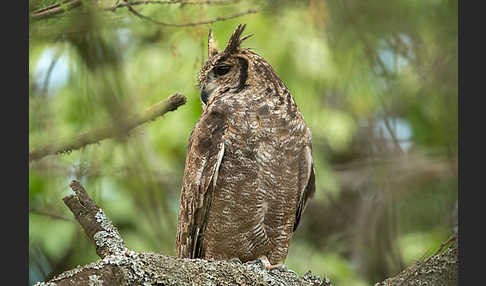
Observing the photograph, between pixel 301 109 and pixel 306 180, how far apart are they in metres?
0.42

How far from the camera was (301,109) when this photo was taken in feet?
10.9

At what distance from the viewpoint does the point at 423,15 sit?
3.54 metres

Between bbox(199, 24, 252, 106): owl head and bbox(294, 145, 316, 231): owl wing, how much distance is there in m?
0.51

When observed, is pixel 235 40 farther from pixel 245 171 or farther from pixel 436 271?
pixel 436 271

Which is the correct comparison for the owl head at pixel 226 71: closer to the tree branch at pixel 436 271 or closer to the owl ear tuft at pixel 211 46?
the owl ear tuft at pixel 211 46

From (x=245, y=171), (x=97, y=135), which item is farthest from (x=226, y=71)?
(x=97, y=135)

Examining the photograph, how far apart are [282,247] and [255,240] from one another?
7.3 inches

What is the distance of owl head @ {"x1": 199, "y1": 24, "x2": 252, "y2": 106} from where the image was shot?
318cm

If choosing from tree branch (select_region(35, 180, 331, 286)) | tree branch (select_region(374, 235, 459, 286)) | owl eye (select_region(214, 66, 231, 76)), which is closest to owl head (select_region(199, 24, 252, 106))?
owl eye (select_region(214, 66, 231, 76))

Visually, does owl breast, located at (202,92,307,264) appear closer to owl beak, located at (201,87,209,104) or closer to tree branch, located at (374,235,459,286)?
owl beak, located at (201,87,209,104)

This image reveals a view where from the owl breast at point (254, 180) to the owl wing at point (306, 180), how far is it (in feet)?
0.17

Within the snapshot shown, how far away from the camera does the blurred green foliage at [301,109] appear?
2.12 m

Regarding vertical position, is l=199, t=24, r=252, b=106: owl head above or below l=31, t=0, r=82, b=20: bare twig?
above

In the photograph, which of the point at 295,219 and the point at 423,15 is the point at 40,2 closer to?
the point at 295,219
